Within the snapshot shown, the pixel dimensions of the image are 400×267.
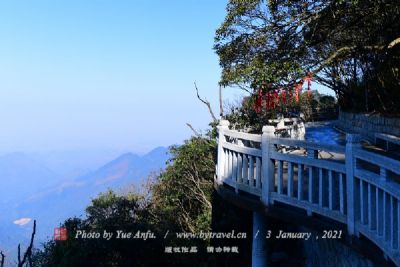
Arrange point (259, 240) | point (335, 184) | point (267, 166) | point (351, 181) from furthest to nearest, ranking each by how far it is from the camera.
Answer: point (259, 240), point (267, 166), point (335, 184), point (351, 181)

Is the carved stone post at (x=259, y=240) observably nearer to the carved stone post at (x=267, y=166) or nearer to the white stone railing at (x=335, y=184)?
the white stone railing at (x=335, y=184)

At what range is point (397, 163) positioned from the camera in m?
3.73

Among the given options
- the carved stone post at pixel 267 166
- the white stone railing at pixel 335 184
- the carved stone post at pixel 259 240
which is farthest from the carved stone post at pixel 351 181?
the carved stone post at pixel 259 240

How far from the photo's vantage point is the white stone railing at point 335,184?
13.0ft

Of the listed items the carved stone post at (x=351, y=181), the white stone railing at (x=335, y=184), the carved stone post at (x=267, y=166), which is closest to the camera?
the white stone railing at (x=335, y=184)

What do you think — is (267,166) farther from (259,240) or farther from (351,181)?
(259,240)

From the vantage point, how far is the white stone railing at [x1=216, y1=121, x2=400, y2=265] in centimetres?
395

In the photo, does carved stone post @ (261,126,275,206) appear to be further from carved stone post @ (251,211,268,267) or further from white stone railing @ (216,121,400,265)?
carved stone post @ (251,211,268,267)

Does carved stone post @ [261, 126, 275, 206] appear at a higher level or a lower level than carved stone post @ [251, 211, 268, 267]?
higher

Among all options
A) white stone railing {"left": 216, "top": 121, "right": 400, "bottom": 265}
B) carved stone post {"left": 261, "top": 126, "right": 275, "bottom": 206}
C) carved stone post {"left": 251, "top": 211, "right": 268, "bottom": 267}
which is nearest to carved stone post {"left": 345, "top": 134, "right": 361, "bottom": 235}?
white stone railing {"left": 216, "top": 121, "right": 400, "bottom": 265}

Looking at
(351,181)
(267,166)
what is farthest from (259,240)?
(351,181)

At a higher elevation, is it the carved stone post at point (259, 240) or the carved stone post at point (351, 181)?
the carved stone post at point (351, 181)

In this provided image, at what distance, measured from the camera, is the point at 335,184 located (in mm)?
5578

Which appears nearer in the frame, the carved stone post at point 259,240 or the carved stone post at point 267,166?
the carved stone post at point 267,166
